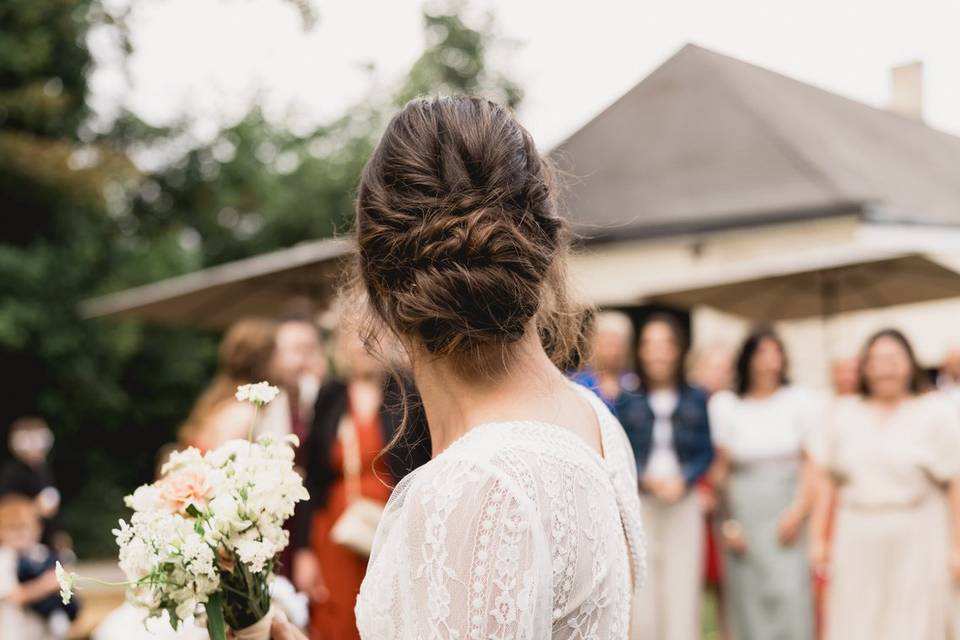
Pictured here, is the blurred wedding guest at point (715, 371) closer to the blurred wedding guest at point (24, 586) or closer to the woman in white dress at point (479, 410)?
the blurred wedding guest at point (24, 586)

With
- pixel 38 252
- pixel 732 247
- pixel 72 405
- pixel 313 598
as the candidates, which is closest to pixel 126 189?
pixel 38 252

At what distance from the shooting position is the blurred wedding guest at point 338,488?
5.29m

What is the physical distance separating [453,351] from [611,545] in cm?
39

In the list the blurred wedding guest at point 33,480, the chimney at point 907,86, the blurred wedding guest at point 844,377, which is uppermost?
the chimney at point 907,86

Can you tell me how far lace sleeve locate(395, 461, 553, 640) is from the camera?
1.48 metres

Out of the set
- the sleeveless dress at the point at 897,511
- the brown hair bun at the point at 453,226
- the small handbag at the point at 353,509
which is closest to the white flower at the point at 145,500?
the brown hair bun at the point at 453,226

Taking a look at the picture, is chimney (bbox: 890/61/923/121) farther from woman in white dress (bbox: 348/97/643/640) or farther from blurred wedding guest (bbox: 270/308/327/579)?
woman in white dress (bbox: 348/97/643/640)

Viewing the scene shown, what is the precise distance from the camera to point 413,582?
154 cm

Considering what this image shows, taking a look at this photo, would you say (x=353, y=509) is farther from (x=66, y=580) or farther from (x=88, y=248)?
(x=88, y=248)

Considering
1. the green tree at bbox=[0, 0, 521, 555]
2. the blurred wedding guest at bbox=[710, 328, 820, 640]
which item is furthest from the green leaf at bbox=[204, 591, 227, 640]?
the green tree at bbox=[0, 0, 521, 555]

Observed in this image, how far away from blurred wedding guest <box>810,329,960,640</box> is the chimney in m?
12.0

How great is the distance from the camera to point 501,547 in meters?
1.48

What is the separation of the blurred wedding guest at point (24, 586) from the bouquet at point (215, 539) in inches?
181

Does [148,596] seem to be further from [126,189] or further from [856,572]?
[126,189]
